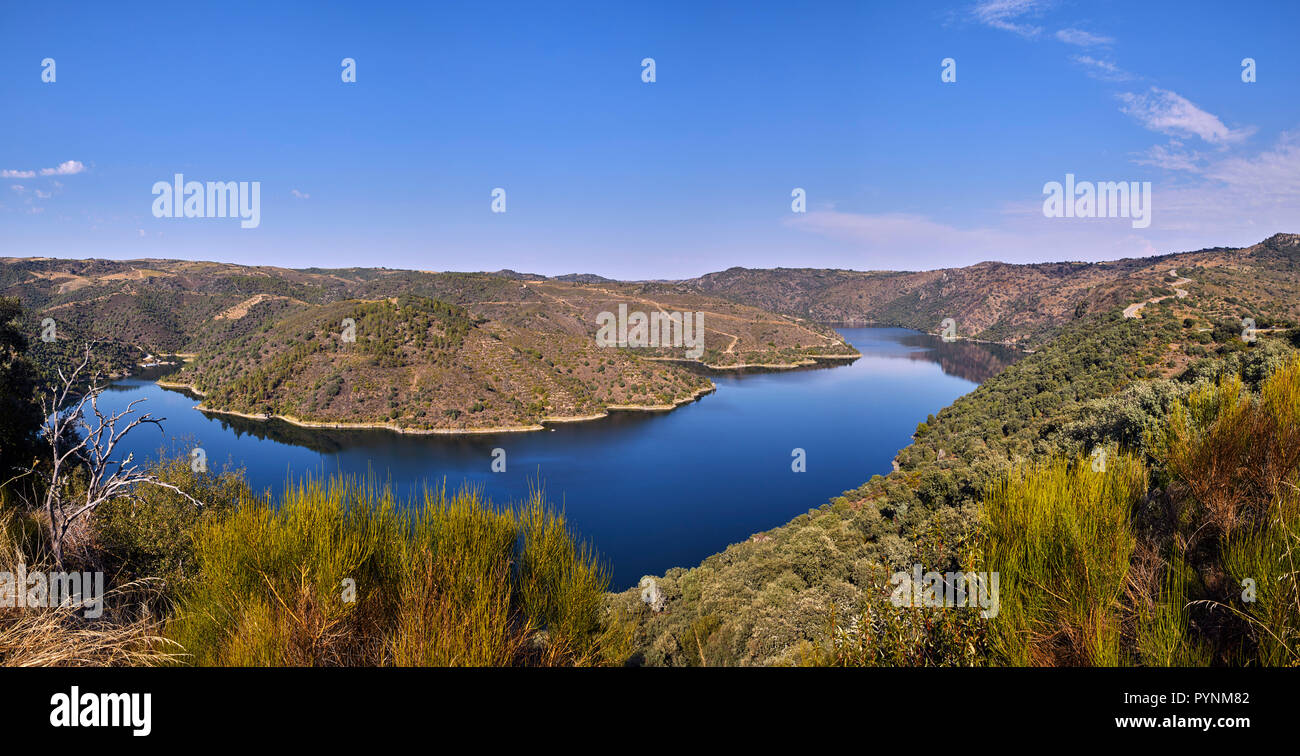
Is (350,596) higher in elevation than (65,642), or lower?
lower

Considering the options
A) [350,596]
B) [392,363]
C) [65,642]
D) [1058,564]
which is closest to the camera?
[65,642]

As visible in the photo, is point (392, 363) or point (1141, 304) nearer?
point (1141, 304)

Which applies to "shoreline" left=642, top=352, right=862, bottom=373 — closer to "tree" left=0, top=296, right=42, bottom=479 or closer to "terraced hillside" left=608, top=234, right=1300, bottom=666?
"terraced hillside" left=608, top=234, right=1300, bottom=666

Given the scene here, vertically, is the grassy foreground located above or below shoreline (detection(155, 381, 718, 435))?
above

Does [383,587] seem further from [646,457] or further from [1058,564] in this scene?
[646,457]

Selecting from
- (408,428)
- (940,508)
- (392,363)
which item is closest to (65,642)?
(940,508)

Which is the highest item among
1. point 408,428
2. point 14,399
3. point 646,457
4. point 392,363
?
point 392,363

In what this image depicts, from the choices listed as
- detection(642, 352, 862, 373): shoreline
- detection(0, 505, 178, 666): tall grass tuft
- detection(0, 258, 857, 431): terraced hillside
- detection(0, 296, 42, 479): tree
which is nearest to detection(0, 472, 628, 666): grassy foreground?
detection(0, 505, 178, 666): tall grass tuft
